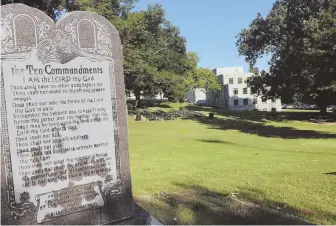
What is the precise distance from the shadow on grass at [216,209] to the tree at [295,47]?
60.1 feet

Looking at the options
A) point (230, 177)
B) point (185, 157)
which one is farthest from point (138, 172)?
point (185, 157)

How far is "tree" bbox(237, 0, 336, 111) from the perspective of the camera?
77.9 ft

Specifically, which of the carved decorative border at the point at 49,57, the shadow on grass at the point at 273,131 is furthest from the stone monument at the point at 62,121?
the shadow on grass at the point at 273,131

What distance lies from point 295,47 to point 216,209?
101 feet

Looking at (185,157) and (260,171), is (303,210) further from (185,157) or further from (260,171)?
(185,157)

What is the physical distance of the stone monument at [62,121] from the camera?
4656 mm

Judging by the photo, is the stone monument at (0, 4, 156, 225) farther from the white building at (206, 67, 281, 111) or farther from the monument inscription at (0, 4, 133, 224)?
the white building at (206, 67, 281, 111)

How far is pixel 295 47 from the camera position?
34312 mm

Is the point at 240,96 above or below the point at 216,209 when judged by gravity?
above

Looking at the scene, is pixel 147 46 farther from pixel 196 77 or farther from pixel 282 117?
pixel 282 117

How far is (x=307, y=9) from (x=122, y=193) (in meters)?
34.3

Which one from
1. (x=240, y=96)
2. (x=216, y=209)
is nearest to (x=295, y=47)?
(x=216, y=209)

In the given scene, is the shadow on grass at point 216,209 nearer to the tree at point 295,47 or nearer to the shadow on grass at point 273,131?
the tree at point 295,47

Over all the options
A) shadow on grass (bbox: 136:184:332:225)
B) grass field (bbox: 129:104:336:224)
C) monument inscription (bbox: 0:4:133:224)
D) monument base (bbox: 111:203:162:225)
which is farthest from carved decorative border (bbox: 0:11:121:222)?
grass field (bbox: 129:104:336:224)
